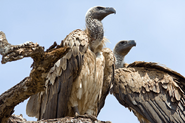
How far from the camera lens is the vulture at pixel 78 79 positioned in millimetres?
6133

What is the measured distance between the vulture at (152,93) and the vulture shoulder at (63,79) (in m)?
2.41

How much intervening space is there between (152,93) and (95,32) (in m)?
2.71

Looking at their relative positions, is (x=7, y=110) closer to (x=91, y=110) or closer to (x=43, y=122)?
(x=43, y=122)

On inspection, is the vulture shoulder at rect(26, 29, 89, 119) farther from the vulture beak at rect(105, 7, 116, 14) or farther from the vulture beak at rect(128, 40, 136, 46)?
the vulture beak at rect(128, 40, 136, 46)

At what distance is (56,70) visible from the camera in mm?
6270

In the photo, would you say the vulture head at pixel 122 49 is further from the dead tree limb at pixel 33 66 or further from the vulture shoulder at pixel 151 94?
the dead tree limb at pixel 33 66

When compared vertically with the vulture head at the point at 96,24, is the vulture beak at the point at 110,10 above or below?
above

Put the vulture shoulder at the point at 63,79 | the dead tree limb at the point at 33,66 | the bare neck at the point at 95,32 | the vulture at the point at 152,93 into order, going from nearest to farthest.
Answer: the dead tree limb at the point at 33,66, the vulture shoulder at the point at 63,79, the bare neck at the point at 95,32, the vulture at the point at 152,93

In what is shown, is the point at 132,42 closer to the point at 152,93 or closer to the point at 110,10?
the point at 152,93

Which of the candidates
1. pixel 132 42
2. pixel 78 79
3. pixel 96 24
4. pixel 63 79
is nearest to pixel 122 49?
pixel 132 42

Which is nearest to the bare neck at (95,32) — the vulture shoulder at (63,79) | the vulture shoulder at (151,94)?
the vulture shoulder at (63,79)

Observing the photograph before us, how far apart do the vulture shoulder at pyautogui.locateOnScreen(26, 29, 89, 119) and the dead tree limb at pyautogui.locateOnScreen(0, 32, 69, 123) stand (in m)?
1.40

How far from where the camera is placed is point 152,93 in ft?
28.4

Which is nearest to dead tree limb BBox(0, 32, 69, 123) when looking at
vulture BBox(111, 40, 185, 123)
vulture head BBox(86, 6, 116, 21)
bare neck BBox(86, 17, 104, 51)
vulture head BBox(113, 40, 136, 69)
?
bare neck BBox(86, 17, 104, 51)
